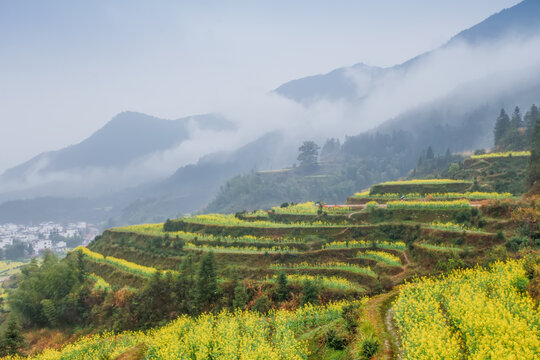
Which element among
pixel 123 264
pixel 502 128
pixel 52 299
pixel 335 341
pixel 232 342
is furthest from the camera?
pixel 502 128

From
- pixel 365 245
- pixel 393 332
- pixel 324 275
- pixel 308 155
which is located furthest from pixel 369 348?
pixel 308 155

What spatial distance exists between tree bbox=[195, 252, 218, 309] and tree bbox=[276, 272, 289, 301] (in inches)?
237

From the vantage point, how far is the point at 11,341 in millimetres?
26812

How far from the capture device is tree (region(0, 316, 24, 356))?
26.4 meters

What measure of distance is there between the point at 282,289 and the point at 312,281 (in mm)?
2614

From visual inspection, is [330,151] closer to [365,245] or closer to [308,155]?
[308,155]

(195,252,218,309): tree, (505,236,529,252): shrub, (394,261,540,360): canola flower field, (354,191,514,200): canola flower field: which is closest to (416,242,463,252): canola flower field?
(505,236,529,252): shrub

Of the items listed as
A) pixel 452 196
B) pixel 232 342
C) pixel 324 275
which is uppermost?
pixel 452 196

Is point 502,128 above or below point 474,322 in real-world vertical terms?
above

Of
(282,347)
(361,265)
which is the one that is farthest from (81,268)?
(282,347)

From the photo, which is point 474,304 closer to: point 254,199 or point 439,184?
point 439,184

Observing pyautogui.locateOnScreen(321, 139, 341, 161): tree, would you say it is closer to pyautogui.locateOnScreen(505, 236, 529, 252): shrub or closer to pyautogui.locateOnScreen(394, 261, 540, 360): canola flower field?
pyautogui.locateOnScreen(505, 236, 529, 252): shrub

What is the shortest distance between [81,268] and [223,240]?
19.7 m

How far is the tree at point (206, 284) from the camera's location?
29.1 meters
